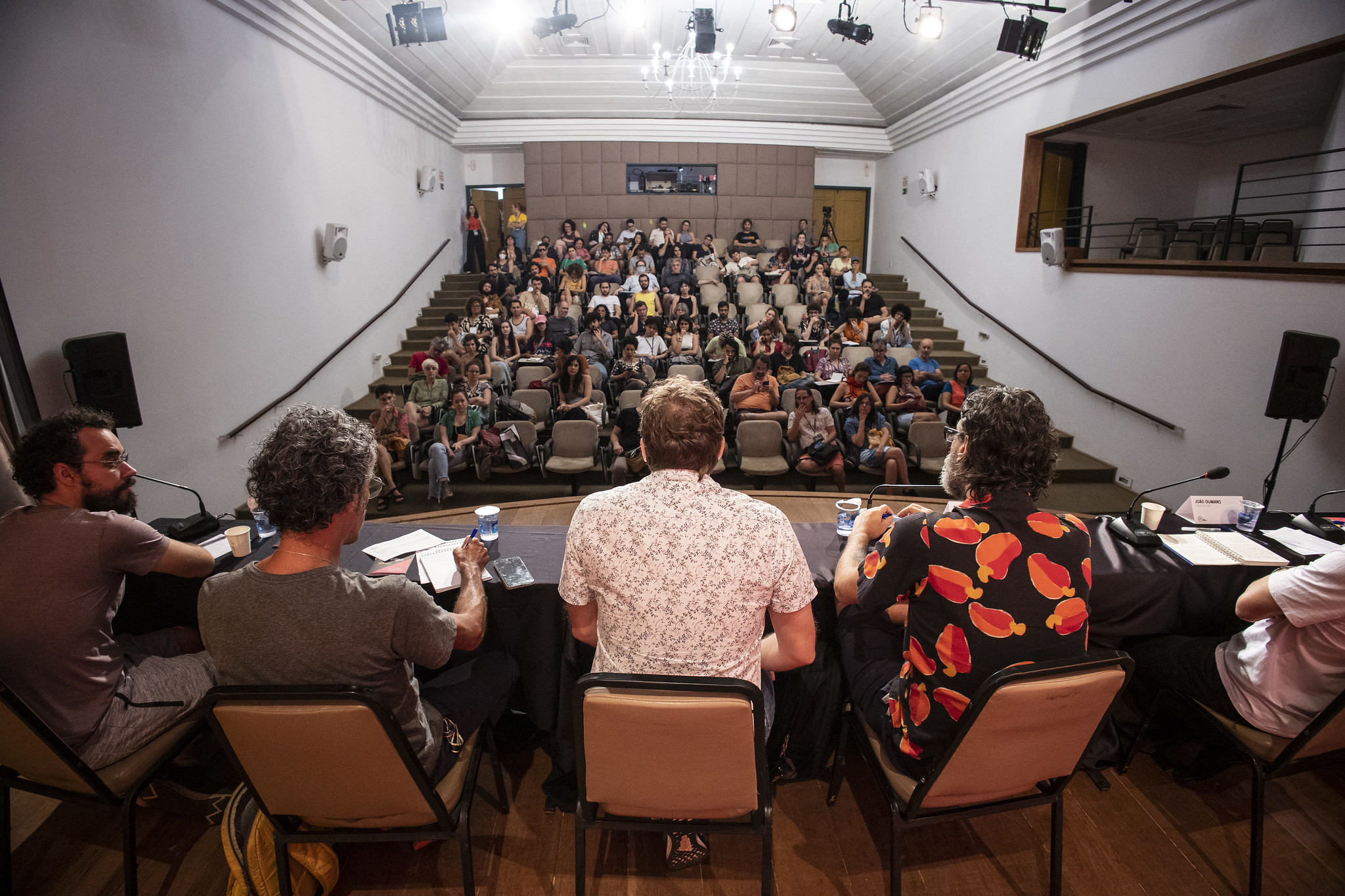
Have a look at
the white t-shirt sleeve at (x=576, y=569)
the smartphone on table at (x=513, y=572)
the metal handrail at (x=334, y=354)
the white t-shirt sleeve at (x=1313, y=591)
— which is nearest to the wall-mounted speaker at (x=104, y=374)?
the metal handrail at (x=334, y=354)

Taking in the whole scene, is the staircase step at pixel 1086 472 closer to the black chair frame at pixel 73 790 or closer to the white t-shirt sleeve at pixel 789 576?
the white t-shirt sleeve at pixel 789 576

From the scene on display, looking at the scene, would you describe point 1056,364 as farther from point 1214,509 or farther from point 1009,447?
point 1009,447

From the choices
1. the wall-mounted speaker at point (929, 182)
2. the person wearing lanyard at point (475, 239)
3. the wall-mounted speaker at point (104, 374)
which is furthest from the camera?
the person wearing lanyard at point (475, 239)

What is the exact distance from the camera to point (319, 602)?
4.46 ft

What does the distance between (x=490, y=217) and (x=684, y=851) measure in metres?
11.2

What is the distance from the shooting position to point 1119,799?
6.92ft

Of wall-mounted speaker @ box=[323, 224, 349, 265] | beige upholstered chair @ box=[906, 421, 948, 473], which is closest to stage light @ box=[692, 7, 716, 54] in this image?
wall-mounted speaker @ box=[323, 224, 349, 265]

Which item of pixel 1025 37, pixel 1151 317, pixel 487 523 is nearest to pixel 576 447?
pixel 487 523

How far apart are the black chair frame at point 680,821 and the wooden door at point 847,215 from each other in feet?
35.9

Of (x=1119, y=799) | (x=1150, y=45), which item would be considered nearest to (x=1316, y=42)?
(x=1150, y=45)

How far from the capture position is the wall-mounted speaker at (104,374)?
127 inches

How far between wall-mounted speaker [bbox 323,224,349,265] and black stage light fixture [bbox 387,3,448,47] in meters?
1.72

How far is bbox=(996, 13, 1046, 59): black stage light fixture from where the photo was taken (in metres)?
5.79

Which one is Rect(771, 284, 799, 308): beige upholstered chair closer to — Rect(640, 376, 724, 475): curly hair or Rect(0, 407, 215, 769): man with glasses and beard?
Rect(640, 376, 724, 475): curly hair
